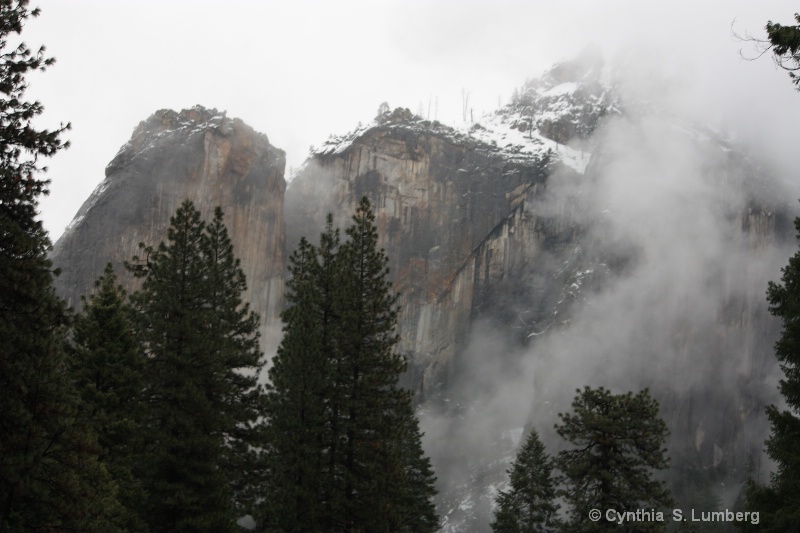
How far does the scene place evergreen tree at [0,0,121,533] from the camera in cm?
930

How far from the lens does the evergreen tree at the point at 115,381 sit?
15.6 metres

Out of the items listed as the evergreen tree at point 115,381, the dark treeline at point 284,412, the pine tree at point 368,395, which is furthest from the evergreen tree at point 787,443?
the evergreen tree at point 115,381

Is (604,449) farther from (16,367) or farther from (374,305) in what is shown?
(16,367)

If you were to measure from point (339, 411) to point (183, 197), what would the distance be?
6464 cm

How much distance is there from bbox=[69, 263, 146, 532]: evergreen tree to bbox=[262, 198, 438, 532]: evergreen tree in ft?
11.3

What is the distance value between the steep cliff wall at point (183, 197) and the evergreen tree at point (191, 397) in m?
58.2

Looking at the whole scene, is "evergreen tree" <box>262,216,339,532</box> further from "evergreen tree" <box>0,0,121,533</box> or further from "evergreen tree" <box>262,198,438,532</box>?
"evergreen tree" <box>0,0,121,533</box>

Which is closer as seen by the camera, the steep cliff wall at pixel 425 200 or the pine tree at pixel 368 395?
the pine tree at pixel 368 395

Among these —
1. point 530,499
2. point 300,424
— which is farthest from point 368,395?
point 530,499

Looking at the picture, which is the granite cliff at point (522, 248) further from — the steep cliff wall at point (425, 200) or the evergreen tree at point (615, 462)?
the evergreen tree at point (615, 462)

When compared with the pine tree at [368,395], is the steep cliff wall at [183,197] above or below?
above

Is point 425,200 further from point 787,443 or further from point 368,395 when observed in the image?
point 787,443

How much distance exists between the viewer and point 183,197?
258 feet

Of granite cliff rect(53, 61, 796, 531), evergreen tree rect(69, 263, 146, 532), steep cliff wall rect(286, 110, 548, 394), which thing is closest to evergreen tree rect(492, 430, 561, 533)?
evergreen tree rect(69, 263, 146, 532)
